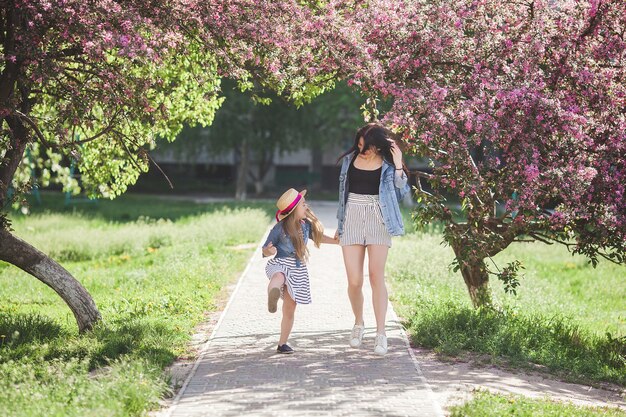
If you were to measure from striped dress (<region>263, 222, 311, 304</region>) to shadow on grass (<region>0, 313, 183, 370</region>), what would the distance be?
4.39 ft

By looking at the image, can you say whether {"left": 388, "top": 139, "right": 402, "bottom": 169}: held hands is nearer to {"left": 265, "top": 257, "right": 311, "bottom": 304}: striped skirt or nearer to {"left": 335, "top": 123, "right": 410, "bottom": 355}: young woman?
{"left": 335, "top": 123, "right": 410, "bottom": 355}: young woman

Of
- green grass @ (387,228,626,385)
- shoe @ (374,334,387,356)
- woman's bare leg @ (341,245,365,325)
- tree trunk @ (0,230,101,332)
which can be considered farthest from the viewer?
tree trunk @ (0,230,101,332)

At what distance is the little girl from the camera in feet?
27.3

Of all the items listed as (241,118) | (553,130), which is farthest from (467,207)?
(241,118)

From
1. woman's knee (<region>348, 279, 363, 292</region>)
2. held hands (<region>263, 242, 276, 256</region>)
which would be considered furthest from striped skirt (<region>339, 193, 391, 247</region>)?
held hands (<region>263, 242, 276, 256</region>)

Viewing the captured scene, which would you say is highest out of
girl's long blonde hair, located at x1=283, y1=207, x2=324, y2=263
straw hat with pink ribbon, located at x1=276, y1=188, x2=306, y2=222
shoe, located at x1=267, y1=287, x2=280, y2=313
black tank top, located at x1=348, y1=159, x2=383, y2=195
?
black tank top, located at x1=348, y1=159, x2=383, y2=195

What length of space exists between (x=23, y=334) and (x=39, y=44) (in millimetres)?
3100

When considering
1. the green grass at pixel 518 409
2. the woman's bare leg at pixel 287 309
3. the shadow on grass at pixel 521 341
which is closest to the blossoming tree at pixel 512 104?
the shadow on grass at pixel 521 341

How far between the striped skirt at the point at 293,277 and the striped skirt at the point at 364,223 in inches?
20.7

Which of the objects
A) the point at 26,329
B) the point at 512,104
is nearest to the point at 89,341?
the point at 26,329

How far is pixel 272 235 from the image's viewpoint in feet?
27.7

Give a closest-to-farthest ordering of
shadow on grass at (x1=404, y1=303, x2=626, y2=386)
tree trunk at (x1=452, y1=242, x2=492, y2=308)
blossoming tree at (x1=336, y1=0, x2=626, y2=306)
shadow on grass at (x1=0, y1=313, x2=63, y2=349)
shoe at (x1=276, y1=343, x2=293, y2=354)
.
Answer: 1. shoe at (x1=276, y1=343, x2=293, y2=354)
2. shadow on grass at (x1=404, y1=303, x2=626, y2=386)
3. shadow on grass at (x1=0, y1=313, x2=63, y2=349)
4. blossoming tree at (x1=336, y1=0, x2=626, y2=306)
5. tree trunk at (x1=452, y1=242, x2=492, y2=308)

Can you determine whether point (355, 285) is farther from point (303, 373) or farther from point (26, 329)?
point (26, 329)

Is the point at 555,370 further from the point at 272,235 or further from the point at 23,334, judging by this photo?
the point at 23,334
